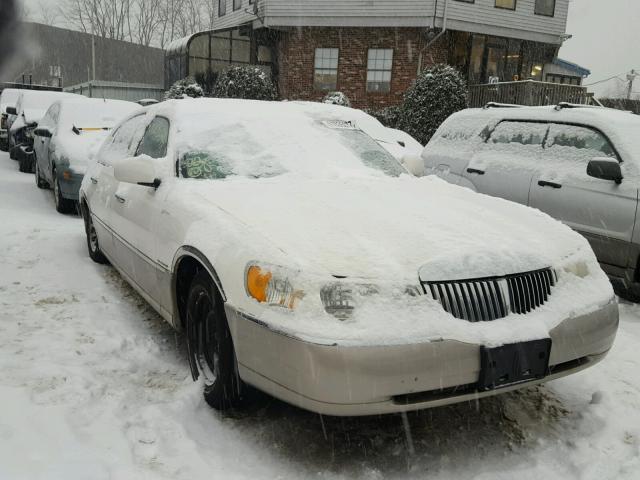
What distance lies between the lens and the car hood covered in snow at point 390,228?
2.50m

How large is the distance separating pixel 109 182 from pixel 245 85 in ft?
51.0

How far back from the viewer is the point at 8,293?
458cm

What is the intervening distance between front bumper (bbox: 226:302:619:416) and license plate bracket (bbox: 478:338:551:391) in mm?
35

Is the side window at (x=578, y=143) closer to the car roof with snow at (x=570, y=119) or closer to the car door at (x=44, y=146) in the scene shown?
the car roof with snow at (x=570, y=119)

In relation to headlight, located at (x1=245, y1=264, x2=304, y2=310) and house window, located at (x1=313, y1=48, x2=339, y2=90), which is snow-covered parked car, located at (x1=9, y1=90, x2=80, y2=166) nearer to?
house window, located at (x1=313, y1=48, x2=339, y2=90)

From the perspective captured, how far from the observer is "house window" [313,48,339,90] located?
21.3 meters

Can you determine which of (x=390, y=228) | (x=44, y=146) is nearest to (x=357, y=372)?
(x=390, y=228)

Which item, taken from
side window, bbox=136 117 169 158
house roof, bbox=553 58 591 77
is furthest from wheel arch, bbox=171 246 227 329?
house roof, bbox=553 58 591 77

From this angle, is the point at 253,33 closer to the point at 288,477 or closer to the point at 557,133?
the point at 557,133

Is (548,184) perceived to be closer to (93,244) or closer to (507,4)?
(93,244)

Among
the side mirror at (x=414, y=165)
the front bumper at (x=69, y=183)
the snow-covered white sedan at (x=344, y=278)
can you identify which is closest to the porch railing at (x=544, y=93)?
the front bumper at (x=69, y=183)

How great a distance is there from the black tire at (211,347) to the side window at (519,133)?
169 inches

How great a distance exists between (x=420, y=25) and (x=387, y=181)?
17.9 m

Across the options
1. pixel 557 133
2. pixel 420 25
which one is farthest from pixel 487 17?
pixel 557 133
